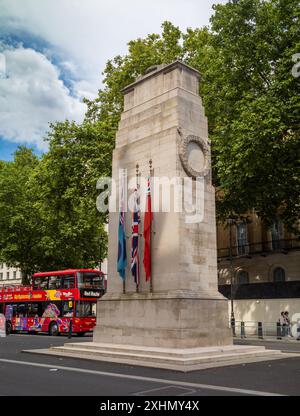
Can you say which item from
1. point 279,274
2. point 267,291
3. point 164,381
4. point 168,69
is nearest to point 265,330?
point 267,291

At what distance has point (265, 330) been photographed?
29.6 meters

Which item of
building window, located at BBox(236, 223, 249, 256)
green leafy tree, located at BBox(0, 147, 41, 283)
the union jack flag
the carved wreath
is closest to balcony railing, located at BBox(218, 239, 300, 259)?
building window, located at BBox(236, 223, 249, 256)

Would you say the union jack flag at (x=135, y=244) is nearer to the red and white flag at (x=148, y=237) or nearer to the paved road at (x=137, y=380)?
the red and white flag at (x=148, y=237)

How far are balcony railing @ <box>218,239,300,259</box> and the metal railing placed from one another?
6875 mm

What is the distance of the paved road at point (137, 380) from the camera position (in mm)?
8648

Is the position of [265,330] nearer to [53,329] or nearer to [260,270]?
[260,270]

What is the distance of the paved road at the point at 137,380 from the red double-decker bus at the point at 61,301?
51.1 feet

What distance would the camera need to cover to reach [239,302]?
32.8 m

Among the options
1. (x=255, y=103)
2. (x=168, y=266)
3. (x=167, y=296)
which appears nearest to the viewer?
(x=167, y=296)

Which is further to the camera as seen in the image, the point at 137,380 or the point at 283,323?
the point at 283,323

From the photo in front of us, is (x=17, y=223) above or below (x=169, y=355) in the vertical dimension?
above

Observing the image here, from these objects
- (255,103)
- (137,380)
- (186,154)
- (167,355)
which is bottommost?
(137,380)

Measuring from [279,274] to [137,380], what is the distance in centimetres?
2837
